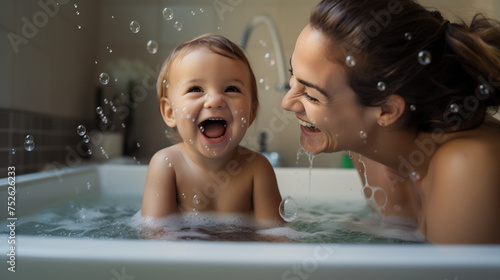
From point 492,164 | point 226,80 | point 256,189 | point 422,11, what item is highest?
point 422,11

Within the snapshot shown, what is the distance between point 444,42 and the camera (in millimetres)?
792

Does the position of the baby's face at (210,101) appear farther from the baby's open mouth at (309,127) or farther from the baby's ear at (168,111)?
the baby's open mouth at (309,127)

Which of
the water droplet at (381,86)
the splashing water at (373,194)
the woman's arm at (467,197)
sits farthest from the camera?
the splashing water at (373,194)

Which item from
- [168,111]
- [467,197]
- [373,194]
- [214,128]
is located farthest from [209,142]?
[373,194]

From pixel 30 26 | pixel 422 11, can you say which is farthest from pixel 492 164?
pixel 30 26

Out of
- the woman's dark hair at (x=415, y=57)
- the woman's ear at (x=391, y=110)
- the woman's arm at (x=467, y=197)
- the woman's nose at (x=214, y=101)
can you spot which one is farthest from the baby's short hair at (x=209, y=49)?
the woman's arm at (x=467, y=197)

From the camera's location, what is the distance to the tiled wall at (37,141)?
5.06 feet

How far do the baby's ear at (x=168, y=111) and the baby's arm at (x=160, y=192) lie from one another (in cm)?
10

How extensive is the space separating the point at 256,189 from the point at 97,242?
0.51 meters

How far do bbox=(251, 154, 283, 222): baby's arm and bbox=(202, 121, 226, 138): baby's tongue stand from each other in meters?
0.14

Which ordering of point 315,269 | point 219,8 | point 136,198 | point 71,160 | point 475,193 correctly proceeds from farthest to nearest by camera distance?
point 219,8 → point 71,160 → point 136,198 → point 475,193 → point 315,269

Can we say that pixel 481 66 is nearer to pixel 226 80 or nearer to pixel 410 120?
pixel 410 120

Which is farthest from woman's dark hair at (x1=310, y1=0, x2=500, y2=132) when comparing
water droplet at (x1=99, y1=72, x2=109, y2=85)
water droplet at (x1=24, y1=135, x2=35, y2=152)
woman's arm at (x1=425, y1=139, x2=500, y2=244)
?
water droplet at (x1=24, y1=135, x2=35, y2=152)

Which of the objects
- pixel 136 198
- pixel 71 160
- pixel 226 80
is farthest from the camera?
pixel 71 160
